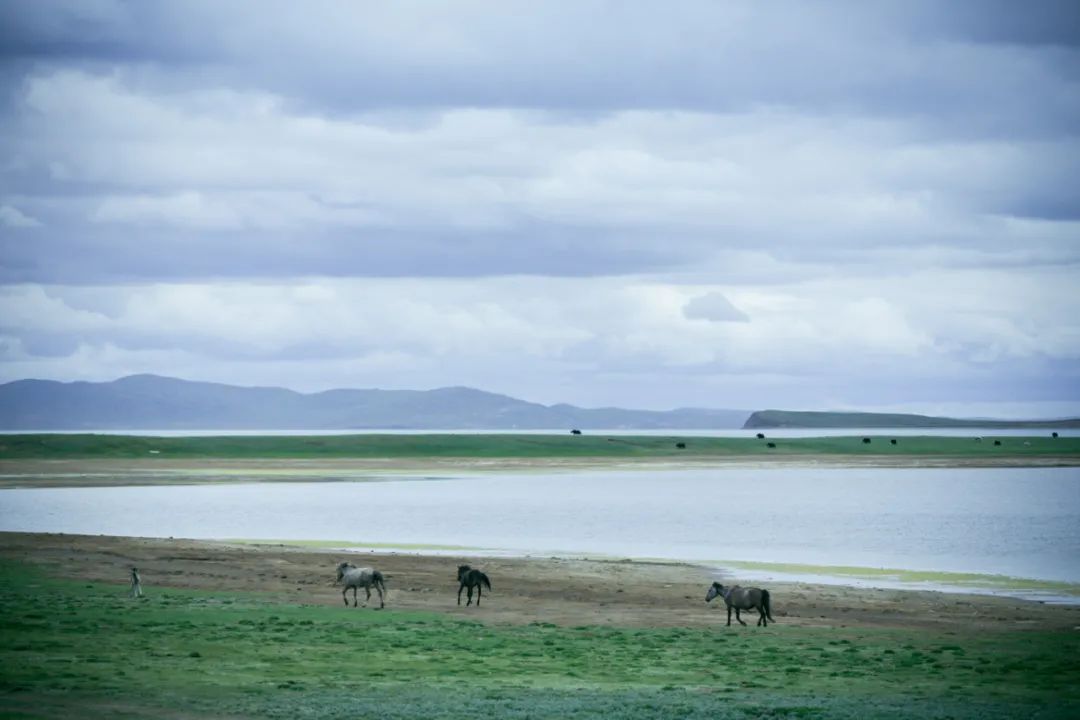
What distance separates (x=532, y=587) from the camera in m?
39.8

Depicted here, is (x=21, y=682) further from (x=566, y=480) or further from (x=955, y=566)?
(x=566, y=480)

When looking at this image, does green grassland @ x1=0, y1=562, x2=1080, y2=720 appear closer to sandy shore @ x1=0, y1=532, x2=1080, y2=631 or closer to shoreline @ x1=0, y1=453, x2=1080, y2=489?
sandy shore @ x1=0, y1=532, x2=1080, y2=631

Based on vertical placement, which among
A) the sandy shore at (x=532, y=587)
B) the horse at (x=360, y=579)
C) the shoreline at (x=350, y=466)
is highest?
the shoreline at (x=350, y=466)

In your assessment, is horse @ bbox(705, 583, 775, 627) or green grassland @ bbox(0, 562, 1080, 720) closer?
green grassland @ bbox(0, 562, 1080, 720)

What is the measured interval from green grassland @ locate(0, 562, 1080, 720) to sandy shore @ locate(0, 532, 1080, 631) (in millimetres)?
1880

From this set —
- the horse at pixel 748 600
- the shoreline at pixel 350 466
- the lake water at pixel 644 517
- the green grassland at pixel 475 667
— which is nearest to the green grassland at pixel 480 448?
the shoreline at pixel 350 466

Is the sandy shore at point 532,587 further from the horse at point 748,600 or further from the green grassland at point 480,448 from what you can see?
the green grassland at point 480,448

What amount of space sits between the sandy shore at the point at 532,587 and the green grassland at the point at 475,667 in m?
1.88

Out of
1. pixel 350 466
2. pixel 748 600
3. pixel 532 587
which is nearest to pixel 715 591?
pixel 748 600

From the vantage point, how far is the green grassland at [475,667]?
821 inches

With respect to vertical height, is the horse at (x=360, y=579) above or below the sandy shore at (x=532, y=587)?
above

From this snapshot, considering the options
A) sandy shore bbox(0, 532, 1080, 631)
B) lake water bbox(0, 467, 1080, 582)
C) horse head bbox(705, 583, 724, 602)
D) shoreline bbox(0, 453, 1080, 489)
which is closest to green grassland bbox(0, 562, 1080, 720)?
horse head bbox(705, 583, 724, 602)

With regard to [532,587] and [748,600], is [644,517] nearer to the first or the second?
[532,587]

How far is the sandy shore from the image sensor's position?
109ft
